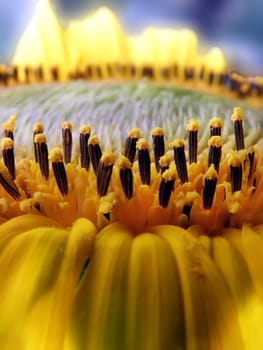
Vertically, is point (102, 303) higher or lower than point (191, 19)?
lower

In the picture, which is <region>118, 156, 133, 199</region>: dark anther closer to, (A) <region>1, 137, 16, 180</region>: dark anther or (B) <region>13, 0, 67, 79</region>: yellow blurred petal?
(A) <region>1, 137, 16, 180</region>: dark anther

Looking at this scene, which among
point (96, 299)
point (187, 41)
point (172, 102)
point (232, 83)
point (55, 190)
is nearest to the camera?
point (96, 299)

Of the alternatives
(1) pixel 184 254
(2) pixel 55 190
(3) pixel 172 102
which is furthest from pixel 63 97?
(1) pixel 184 254

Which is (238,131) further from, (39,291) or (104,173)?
(39,291)

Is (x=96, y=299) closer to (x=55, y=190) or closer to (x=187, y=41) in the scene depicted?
(x=55, y=190)

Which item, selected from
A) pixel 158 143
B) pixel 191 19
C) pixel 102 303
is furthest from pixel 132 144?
pixel 191 19
